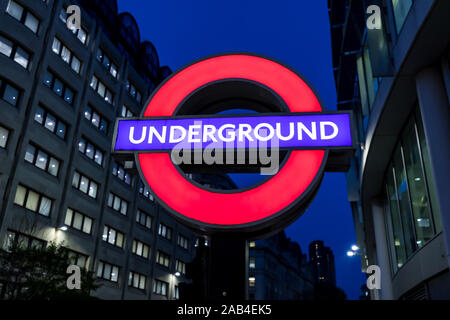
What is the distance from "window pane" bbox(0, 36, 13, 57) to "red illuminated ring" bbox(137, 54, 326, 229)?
25304mm

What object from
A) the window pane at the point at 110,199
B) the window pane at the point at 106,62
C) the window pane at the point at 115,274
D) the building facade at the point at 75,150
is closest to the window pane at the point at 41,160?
the building facade at the point at 75,150

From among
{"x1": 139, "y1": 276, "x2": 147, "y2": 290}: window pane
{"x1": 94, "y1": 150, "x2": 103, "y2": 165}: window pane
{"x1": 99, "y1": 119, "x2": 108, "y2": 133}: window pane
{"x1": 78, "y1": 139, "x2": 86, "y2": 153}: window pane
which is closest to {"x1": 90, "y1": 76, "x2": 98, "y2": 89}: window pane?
{"x1": 99, "y1": 119, "x2": 108, "y2": 133}: window pane

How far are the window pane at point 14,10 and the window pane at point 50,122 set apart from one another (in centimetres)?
704

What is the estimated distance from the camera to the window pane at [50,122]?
95.7 feet

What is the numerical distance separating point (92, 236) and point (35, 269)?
41.2 feet

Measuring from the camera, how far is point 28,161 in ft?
88.4

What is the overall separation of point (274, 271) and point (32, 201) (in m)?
74.2

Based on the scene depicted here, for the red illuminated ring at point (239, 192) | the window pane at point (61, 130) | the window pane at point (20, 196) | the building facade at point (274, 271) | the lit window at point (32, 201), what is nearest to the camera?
the red illuminated ring at point (239, 192)

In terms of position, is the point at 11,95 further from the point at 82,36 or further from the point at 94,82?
the point at 82,36

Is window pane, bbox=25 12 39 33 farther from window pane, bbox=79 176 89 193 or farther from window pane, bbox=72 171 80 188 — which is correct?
window pane, bbox=79 176 89 193

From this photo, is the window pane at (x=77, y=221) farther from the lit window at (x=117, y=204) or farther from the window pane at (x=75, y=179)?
the lit window at (x=117, y=204)

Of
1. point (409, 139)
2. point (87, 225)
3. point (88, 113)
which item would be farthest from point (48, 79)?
Answer: point (409, 139)

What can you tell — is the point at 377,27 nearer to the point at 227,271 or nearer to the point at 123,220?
the point at 227,271

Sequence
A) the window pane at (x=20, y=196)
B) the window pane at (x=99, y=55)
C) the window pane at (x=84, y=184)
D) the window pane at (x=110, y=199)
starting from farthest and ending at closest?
1. the window pane at (x=99, y=55)
2. the window pane at (x=110, y=199)
3. the window pane at (x=84, y=184)
4. the window pane at (x=20, y=196)
